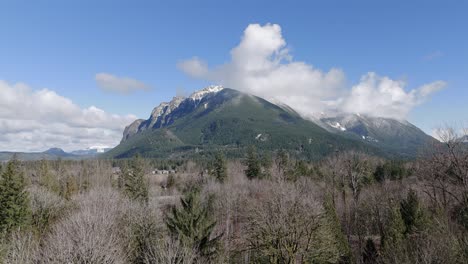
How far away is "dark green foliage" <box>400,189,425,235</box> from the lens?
40.5 metres

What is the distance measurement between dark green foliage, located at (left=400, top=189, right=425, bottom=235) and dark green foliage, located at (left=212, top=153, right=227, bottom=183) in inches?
2233

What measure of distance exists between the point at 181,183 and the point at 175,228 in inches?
2975

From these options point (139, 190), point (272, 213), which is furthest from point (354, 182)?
point (139, 190)

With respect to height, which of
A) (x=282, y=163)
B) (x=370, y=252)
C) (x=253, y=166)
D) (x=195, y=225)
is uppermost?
(x=282, y=163)

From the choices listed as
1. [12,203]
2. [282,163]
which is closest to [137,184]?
[12,203]

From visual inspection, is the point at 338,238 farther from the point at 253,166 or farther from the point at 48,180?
the point at 48,180

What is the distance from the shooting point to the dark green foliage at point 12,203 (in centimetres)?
4256

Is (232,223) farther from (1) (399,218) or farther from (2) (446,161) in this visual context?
(2) (446,161)

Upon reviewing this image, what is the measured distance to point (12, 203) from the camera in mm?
43531

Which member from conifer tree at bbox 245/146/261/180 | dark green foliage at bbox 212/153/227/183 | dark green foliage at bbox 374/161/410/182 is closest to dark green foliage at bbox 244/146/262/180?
conifer tree at bbox 245/146/261/180

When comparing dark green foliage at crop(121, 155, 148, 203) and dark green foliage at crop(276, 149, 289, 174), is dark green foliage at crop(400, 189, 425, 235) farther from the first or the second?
dark green foliage at crop(121, 155, 148, 203)

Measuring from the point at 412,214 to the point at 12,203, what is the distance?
54237 millimetres

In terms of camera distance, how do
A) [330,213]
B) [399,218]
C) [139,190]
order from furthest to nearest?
[139,190] < [330,213] < [399,218]

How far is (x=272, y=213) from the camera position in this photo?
3356 centimetres
